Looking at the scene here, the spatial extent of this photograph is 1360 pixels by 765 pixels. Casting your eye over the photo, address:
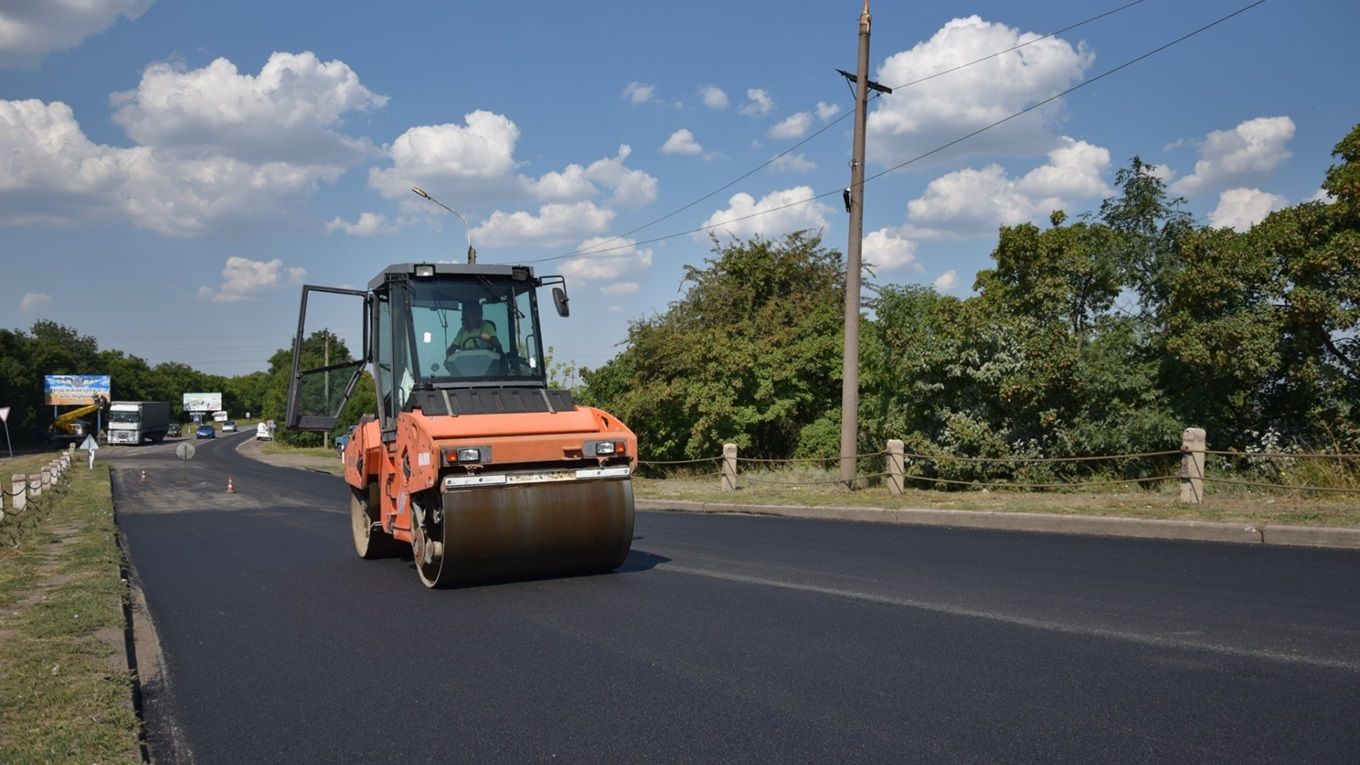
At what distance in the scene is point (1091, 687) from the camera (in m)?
5.23

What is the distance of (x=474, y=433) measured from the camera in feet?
28.4

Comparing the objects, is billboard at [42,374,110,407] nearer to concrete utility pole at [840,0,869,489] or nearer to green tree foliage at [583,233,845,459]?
green tree foliage at [583,233,845,459]

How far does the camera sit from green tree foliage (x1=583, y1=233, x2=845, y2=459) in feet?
97.4

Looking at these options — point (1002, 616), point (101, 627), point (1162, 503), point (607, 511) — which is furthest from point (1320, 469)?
point (101, 627)

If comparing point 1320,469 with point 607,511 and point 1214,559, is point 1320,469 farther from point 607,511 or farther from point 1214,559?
point 607,511

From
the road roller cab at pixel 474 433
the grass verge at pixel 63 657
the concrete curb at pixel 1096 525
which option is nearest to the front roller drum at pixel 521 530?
the road roller cab at pixel 474 433

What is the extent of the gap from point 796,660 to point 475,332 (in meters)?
5.12

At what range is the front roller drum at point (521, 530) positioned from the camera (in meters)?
8.50

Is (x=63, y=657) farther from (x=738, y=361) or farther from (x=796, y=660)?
(x=738, y=361)

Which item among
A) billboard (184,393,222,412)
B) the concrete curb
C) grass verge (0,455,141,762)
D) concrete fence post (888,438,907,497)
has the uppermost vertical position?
billboard (184,393,222,412)

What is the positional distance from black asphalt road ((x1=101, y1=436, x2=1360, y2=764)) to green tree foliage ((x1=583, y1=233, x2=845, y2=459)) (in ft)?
61.8

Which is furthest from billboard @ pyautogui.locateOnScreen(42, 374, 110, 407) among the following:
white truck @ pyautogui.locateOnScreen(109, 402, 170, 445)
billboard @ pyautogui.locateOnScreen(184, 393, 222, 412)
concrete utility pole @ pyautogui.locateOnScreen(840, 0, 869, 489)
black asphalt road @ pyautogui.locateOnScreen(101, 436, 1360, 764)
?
black asphalt road @ pyautogui.locateOnScreen(101, 436, 1360, 764)

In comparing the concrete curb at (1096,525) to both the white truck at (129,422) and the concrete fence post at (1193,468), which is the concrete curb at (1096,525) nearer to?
the concrete fence post at (1193,468)

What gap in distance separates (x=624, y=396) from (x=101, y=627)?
81.2 ft
